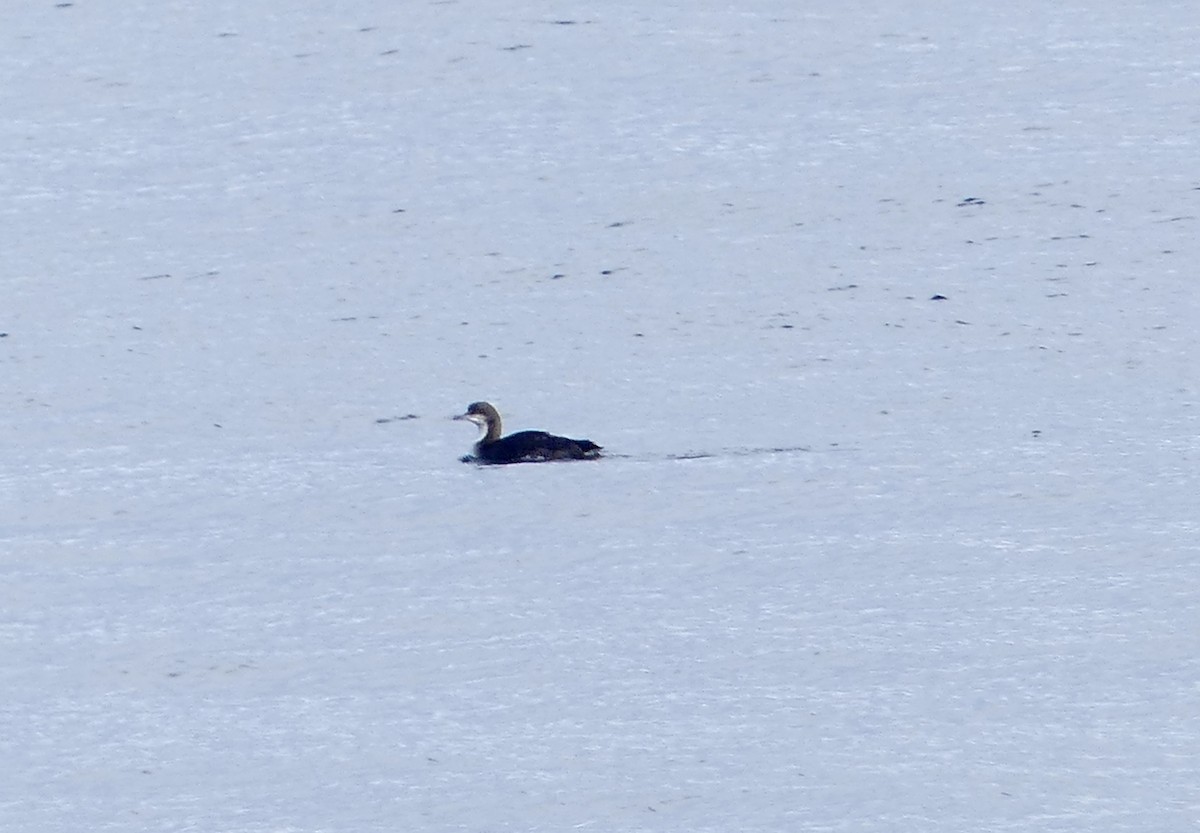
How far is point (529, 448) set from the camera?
1363 centimetres

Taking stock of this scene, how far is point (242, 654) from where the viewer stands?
34.3ft

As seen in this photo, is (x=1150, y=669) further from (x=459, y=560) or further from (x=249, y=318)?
(x=249, y=318)

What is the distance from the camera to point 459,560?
1167 cm

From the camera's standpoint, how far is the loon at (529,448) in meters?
13.3

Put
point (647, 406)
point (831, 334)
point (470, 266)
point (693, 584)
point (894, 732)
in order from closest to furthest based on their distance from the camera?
point (894, 732), point (693, 584), point (647, 406), point (831, 334), point (470, 266)

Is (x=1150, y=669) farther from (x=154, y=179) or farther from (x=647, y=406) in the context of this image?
(x=154, y=179)

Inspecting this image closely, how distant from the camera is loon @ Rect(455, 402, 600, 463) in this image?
13.3 metres

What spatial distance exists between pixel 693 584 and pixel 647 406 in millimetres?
3002

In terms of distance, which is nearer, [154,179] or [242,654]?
[242,654]

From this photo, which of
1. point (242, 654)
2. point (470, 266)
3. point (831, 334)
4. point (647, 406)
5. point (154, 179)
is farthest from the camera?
point (154, 179)

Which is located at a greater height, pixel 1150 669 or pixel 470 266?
A: pixel 470 266

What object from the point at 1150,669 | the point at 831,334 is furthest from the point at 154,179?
the point at 1150,669

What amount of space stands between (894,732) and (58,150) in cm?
1195

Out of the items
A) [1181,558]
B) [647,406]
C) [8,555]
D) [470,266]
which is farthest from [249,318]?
[1181,558]
